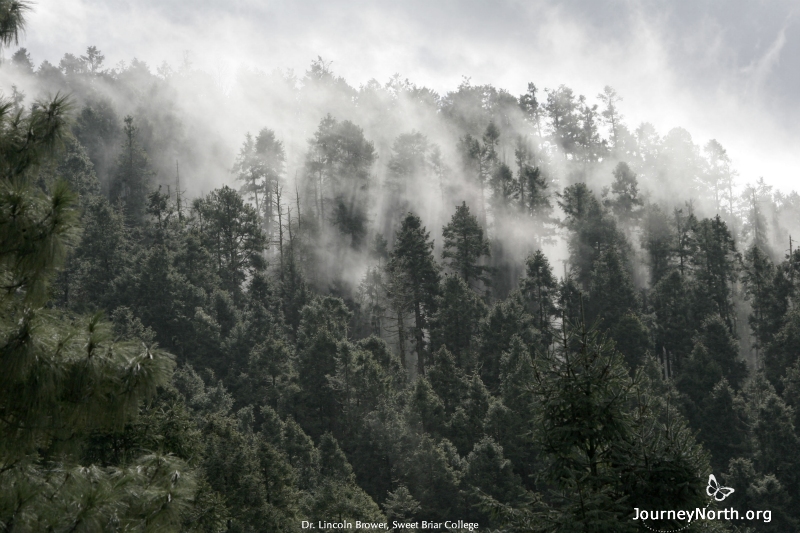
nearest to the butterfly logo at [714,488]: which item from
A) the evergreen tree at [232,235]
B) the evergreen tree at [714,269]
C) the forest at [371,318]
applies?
the forest at [371,318]

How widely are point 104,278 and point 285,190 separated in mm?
46588

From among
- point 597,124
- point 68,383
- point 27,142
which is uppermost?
point 597,124

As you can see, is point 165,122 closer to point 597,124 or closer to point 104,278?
point 104,278

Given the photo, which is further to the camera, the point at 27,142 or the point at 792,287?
the point at 792,287

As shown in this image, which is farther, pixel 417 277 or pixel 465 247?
pixel 465 247

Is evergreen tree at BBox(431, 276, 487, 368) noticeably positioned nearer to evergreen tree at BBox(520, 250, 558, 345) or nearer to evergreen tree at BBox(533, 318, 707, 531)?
evergreen tree at BBox(520, 250, 558, 345)

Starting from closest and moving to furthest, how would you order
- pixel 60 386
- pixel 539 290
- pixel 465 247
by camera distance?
1. pixel 60 386
2. pixel 539 290
3. pixel 465 247

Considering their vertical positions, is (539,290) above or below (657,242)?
below

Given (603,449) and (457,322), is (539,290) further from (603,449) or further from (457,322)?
(603,449)

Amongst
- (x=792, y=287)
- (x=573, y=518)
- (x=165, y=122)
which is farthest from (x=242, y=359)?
(x=165, y=122)

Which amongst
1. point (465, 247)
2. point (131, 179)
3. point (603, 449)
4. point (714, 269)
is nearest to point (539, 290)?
point (465, 247)

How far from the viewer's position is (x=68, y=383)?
6957 mm

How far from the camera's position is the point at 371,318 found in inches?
2803

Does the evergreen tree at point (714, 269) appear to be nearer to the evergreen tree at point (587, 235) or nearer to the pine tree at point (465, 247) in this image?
the evergreen tree at point (587, 235)
